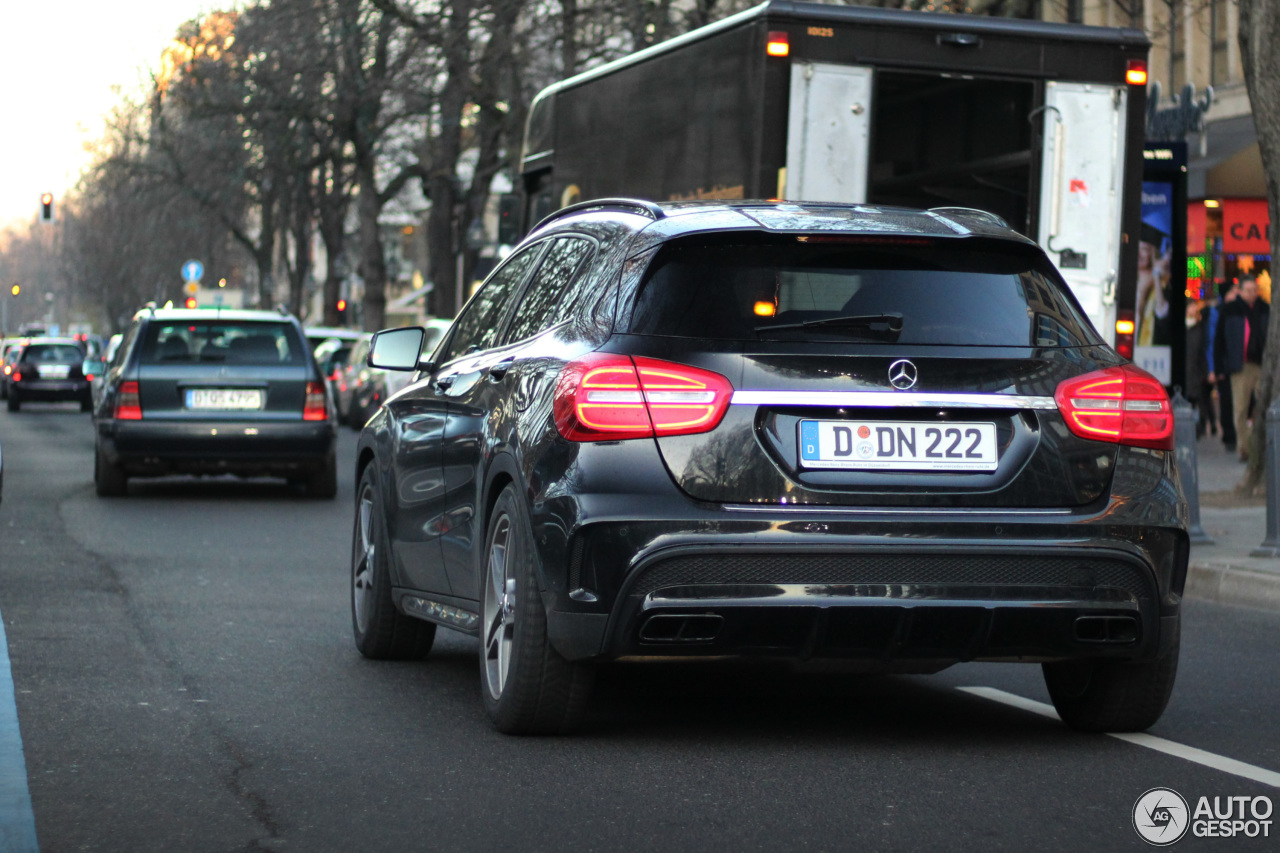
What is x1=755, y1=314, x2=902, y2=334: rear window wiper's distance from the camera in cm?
616

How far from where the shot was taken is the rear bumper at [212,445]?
1714cm

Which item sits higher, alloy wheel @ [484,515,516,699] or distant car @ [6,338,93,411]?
alloy wheel @ [484,515,516,699]

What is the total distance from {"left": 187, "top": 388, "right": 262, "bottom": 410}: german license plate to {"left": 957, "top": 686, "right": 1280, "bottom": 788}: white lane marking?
428 inches

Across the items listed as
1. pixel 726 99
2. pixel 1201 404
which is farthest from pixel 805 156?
pixel 1201 404

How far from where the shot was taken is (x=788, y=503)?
5.95 m

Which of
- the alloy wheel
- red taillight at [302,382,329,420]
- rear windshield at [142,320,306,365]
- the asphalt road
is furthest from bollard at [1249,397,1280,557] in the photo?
rear windshield at [142,320,306,365]

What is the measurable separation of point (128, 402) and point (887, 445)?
1214 centimetres

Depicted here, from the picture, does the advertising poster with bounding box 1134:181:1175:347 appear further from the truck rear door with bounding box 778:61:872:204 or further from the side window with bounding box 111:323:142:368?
the side window with bounding box 111:323:142:368

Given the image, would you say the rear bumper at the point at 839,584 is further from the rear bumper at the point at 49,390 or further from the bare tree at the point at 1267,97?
the rear bumper at the point at 49,390

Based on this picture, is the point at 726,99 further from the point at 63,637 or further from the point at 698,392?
the point at 698,392

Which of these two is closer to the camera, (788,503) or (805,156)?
(788,503)

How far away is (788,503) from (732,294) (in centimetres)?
Result: 65

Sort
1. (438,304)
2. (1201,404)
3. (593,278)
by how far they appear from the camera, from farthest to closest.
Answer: (438,304), (1201,404), (593,278)

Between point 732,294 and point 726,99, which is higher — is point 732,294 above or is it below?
below
